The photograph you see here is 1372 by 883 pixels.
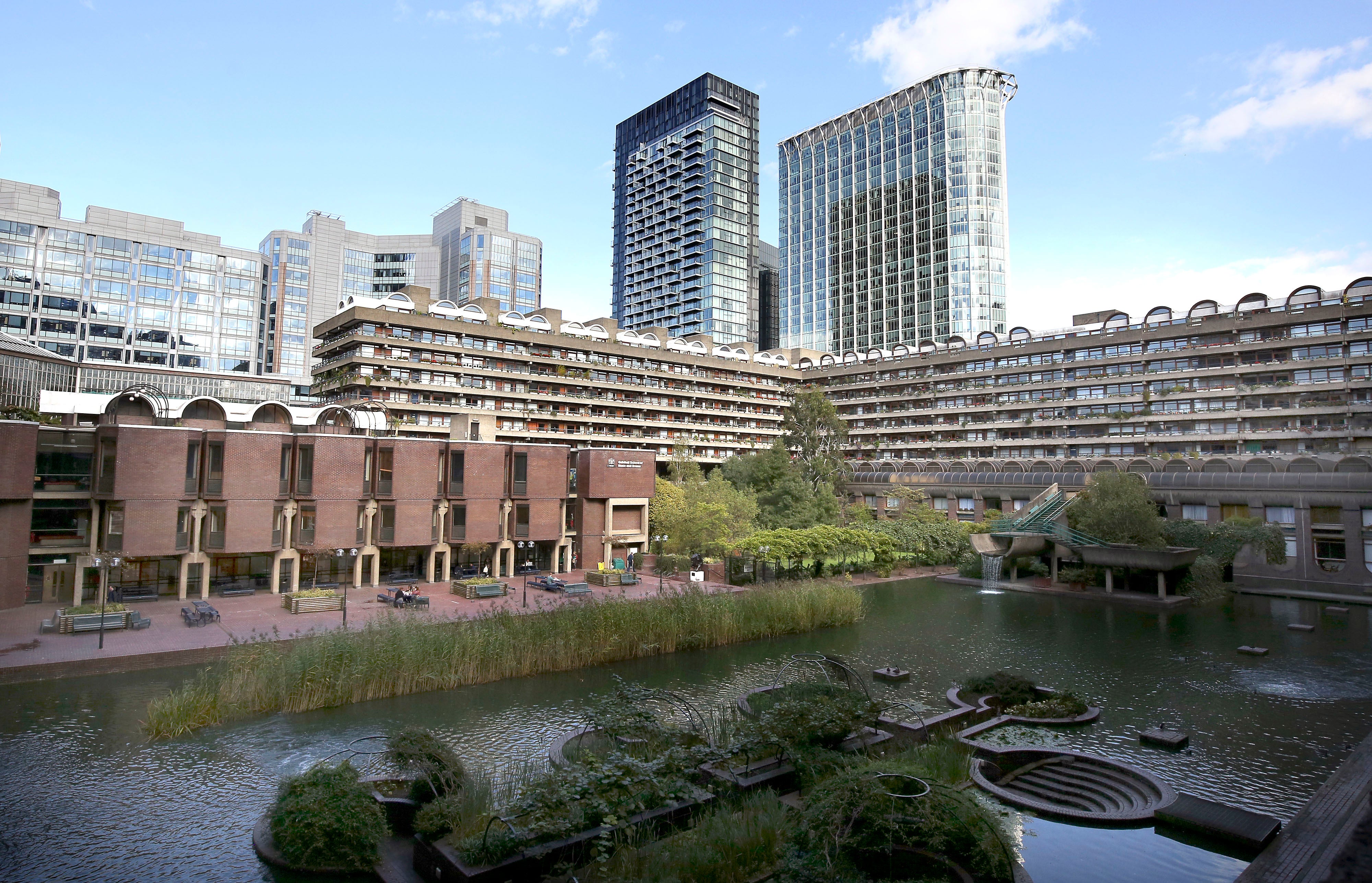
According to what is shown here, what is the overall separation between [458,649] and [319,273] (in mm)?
113312

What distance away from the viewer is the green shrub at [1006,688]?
23.0 meters

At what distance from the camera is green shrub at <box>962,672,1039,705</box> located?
75.4ft

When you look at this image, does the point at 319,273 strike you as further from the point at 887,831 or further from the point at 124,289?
the point at 887,831

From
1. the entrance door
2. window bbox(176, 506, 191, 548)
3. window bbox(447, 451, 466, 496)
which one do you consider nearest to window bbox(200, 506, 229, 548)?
window bbox(176, 506, 191, 548)

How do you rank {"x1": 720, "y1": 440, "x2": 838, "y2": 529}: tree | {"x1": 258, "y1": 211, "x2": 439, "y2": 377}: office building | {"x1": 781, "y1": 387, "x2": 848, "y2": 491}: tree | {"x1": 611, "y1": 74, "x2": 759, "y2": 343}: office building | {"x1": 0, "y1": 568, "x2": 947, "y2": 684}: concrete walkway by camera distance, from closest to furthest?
{"x1": 0, "y1": 568, "x2": 947, "y2": 684}: concrete walkway < {"x1": 720, "y1": 440, "x2": 838, "y2": 529}: tree < {"x1": 781, "y1": 387, "x2": 848, "y2": 491}: tree < {"x1": 258, "y1": 211, "x2": 439, "y2": 377}: office building < {"x1": 611, "y1": 74, "x2": 759, "y2": 343}: office building

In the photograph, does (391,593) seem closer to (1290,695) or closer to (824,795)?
(824,795)

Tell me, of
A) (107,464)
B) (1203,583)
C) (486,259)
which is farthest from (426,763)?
(486,259)

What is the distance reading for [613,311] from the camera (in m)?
158

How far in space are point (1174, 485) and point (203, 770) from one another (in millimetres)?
62748

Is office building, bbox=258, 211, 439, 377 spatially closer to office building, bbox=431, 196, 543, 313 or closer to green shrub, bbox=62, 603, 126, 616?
office building, bbox=431, 196, 543, 313

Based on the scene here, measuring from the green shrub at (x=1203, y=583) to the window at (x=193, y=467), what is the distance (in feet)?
180

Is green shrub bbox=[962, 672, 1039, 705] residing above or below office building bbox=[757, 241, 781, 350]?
below

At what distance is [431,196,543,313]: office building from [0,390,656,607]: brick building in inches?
3022

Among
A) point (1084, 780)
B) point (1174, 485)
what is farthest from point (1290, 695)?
point (1174, 485)
